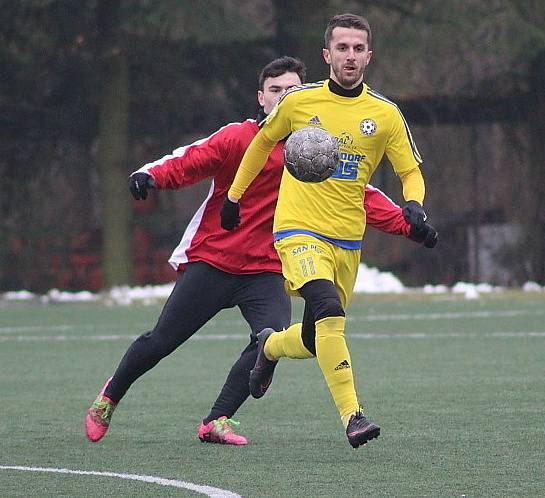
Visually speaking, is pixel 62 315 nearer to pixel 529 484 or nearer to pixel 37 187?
pixel 37 187

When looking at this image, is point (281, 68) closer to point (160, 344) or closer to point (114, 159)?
point (160, 344)

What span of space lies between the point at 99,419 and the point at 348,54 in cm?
225

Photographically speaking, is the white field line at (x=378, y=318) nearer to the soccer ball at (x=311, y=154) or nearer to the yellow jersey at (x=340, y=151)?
the yellow jersey at (x=340, y=151)

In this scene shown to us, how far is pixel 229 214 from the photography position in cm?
778

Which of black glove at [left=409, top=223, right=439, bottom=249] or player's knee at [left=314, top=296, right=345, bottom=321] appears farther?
black glove at [left=409, top=223, right=439, bottom=249]

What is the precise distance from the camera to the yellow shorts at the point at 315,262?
7.32 metres

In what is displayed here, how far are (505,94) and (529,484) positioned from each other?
60.1 ft

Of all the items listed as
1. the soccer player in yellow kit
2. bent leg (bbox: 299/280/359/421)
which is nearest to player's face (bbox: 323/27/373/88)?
the soccer player in yellow kit

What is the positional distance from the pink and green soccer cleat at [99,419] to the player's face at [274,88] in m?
1.69

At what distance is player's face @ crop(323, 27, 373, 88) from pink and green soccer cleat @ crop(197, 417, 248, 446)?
6.10ft

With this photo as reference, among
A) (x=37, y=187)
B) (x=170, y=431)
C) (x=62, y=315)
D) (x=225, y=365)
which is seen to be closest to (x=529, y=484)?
(x=170, y=431)

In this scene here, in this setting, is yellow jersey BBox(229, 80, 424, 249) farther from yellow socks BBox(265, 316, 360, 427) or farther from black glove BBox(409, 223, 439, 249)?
yellow socks BBox(265, 316, 360, 427)

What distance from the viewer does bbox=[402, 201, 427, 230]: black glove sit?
7355mm

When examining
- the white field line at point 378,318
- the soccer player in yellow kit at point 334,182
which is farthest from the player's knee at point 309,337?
the white field line at point 378,318
